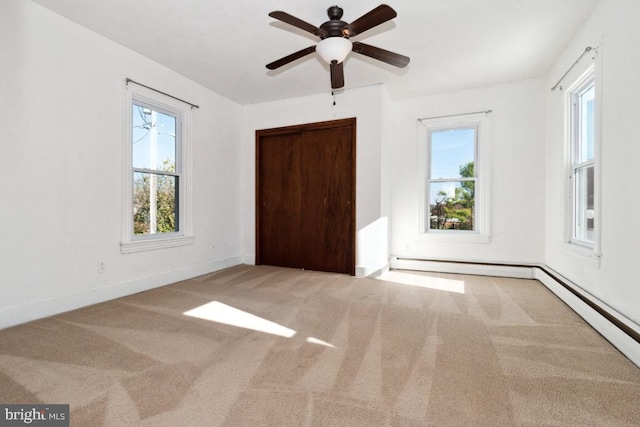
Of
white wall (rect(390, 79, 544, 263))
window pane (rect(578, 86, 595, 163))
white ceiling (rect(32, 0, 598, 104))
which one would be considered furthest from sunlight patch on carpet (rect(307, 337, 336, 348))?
window pane (rect(578, 86, 595, 163))

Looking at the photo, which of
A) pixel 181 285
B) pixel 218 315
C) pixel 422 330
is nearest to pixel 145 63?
pixel 181 285

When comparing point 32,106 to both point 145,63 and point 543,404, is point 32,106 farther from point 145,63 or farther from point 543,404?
point 543,404

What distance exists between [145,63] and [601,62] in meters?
4.50

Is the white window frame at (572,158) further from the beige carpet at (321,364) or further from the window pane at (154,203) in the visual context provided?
the window pane at (154,203)

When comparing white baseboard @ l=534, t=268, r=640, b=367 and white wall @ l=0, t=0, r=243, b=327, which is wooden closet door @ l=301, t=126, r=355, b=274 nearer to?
white wall @ l=0, t=0, r=243, b=327

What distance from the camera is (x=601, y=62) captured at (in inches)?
99.2

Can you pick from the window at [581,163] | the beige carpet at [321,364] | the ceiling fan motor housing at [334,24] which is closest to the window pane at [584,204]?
the window at [581,163]

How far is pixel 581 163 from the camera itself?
3.11m

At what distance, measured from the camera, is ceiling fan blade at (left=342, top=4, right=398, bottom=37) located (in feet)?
6.87

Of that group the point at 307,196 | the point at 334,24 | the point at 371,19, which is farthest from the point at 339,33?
the point at 307,196

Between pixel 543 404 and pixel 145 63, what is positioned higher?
pixel 145 63

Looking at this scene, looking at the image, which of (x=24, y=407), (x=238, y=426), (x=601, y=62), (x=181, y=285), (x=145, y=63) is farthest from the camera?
(x=181, y=285)

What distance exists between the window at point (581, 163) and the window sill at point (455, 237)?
1.12 metres

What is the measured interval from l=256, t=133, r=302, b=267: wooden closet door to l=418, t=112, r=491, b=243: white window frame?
1.92 m
